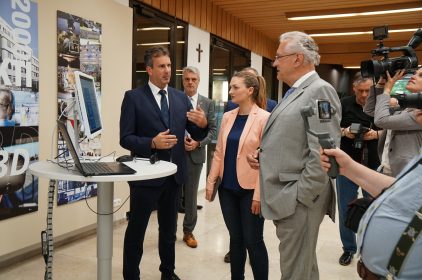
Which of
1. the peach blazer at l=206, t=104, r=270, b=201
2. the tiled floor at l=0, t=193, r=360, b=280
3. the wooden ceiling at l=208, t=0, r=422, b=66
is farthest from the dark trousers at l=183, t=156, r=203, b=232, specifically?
the wooden ceiling at l=208, t=0, r=422, b=66

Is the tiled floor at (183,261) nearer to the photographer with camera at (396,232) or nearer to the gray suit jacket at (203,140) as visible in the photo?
the gray suit jacket at (203,140)

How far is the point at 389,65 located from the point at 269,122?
83cm

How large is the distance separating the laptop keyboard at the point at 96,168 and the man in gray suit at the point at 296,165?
29.4 inches

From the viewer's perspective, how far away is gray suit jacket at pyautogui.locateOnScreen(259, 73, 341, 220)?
1.71m

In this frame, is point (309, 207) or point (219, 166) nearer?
point (309, 207)

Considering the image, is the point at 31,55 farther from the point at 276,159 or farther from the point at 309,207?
the point at 309,207

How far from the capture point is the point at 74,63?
3.27 meters

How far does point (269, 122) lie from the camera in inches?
73.0

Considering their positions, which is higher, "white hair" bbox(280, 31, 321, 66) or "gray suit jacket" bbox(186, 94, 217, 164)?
"white hair" bbox(280, 31, 321, 66)

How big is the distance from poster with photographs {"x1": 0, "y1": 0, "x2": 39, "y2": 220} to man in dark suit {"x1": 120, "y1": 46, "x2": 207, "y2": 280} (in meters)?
1.00

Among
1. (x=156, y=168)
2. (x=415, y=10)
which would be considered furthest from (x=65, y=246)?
(x=415, y=10)

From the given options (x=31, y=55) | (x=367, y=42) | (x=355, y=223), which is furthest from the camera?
(x=367, y=42)

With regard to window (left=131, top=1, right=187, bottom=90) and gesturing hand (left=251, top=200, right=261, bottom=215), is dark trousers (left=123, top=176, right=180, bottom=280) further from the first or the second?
window (left=131, top=1, right=187, bottom=90)

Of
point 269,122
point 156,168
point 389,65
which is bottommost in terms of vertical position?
point 156,168
